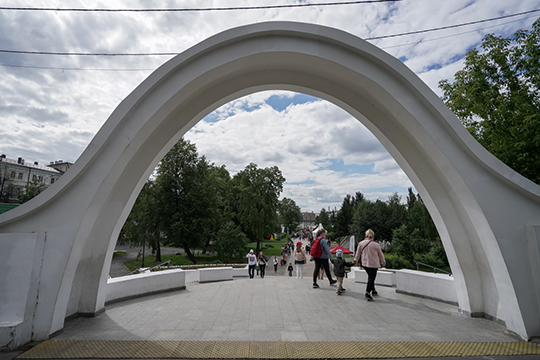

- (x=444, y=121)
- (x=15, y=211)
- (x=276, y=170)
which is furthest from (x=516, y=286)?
(x=276, y=170)

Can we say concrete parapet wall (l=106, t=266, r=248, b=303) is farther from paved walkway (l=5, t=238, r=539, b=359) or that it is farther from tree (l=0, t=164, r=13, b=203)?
tree (l=0, t=164, r=13, b=203)

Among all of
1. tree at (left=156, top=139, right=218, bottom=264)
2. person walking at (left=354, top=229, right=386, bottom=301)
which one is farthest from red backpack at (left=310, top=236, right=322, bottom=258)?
tree at (left=156, top=139, right=218, bottom=264)

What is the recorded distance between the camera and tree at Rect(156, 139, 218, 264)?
2419 centimetres

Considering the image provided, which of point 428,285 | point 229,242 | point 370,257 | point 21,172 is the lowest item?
point 229,242

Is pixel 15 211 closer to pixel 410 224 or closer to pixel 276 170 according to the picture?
pixel 276 170

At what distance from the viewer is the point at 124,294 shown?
22.4 ft

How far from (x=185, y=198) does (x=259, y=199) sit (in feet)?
40.9

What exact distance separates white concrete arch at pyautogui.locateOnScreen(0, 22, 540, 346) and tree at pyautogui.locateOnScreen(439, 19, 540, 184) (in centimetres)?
624

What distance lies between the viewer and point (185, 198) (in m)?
25.2

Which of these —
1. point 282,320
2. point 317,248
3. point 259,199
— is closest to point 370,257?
point 317,248

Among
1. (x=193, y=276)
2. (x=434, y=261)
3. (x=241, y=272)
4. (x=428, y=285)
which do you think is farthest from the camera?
(x=434, y=261)

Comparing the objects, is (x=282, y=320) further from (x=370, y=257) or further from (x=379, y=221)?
(x=379, y=221)

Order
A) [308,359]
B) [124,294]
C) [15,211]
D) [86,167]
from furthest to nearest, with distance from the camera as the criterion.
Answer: [124,294]
[86,167]
[15,211]
[308,359]

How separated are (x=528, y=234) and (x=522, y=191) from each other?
0.80 m
